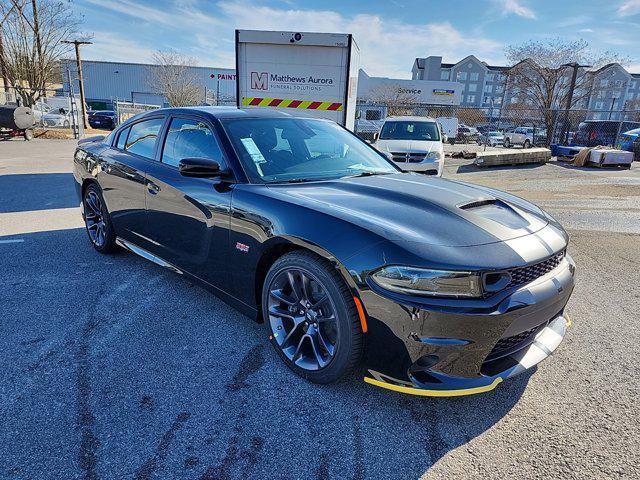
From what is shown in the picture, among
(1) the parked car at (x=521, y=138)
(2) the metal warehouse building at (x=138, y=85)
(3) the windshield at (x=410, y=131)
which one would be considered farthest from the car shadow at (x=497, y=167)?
(2) the metal warehouse building at (x=138, y=85)

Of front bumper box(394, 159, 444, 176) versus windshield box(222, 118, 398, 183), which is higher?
windshield box(222, 118, 398, 183)

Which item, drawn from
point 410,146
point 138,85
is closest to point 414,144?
point 410,146

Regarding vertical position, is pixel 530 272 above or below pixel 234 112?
below

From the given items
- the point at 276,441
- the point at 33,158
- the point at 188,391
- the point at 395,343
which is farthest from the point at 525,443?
the point at 33,158

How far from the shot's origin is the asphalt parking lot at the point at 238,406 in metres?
1.92

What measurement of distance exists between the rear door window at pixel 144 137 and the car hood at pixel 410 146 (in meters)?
6.68

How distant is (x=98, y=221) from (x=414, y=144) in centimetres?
787

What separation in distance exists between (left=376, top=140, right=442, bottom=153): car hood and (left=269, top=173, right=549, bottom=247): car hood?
728cm

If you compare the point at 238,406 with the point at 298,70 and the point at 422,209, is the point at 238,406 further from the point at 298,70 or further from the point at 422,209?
the point at 298,70

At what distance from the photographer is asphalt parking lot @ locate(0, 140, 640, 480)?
1.92 meters

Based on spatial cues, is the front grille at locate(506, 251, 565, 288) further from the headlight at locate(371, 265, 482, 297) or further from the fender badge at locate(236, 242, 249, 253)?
the fender badge at locate(236, 242, 249, 253)

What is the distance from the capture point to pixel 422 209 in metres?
2.52

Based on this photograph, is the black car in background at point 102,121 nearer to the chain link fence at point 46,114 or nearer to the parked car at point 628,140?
the chain link fence at point 46,114

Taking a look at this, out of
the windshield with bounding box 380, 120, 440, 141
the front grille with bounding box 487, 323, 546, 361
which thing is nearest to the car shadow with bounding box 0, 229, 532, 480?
the front grille with bounding box 487, 323, 546, 361
